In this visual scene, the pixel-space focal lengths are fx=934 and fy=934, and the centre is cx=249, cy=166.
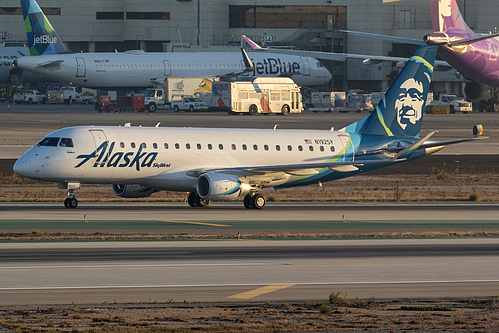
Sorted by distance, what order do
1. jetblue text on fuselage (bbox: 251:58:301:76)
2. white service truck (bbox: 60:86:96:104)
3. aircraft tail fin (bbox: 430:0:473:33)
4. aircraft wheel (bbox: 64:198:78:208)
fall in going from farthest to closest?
1. white service truck (bbox: 60:86:96:104)
2. jetblue text on fuselage (bbox: 251:58:301:76)
3. aircraft tail fin (bbox: 430:0:473:33)
4. aircraft wheel (bbox: 64:198:78:208)

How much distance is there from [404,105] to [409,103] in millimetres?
346

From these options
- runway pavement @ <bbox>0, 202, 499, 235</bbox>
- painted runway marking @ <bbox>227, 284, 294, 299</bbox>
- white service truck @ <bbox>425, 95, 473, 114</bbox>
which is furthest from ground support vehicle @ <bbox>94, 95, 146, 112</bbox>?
painted runway marking @ <bbox>227, 284, 294, 299</bbox>

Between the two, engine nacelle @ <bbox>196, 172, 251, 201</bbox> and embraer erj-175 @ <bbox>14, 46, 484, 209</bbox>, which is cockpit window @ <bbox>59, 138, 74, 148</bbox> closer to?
embraer erj-175 @ <bbox>14, 46, 484, 209</bbox>

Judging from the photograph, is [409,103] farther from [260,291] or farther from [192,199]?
[260,291]

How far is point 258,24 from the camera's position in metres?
162

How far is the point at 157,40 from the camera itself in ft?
538

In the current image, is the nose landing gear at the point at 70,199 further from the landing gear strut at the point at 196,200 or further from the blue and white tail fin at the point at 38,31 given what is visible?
the blue and white tail fin at the point at 38,31

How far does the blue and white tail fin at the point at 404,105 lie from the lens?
158 feet

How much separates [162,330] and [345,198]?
1270 inches

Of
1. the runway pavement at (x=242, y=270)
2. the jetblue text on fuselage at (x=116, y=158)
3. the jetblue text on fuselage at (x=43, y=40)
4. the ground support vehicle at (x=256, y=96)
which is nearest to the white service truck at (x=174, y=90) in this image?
the ground support vehicle at (x=256, y=96)

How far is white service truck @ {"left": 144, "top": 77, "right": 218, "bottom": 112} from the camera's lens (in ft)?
404

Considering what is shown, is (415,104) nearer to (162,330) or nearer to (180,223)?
(180,223)

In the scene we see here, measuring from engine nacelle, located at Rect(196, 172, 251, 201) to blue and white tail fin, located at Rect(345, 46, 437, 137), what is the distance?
28.3 feet

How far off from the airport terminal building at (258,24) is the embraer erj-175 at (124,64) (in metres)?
18.8
